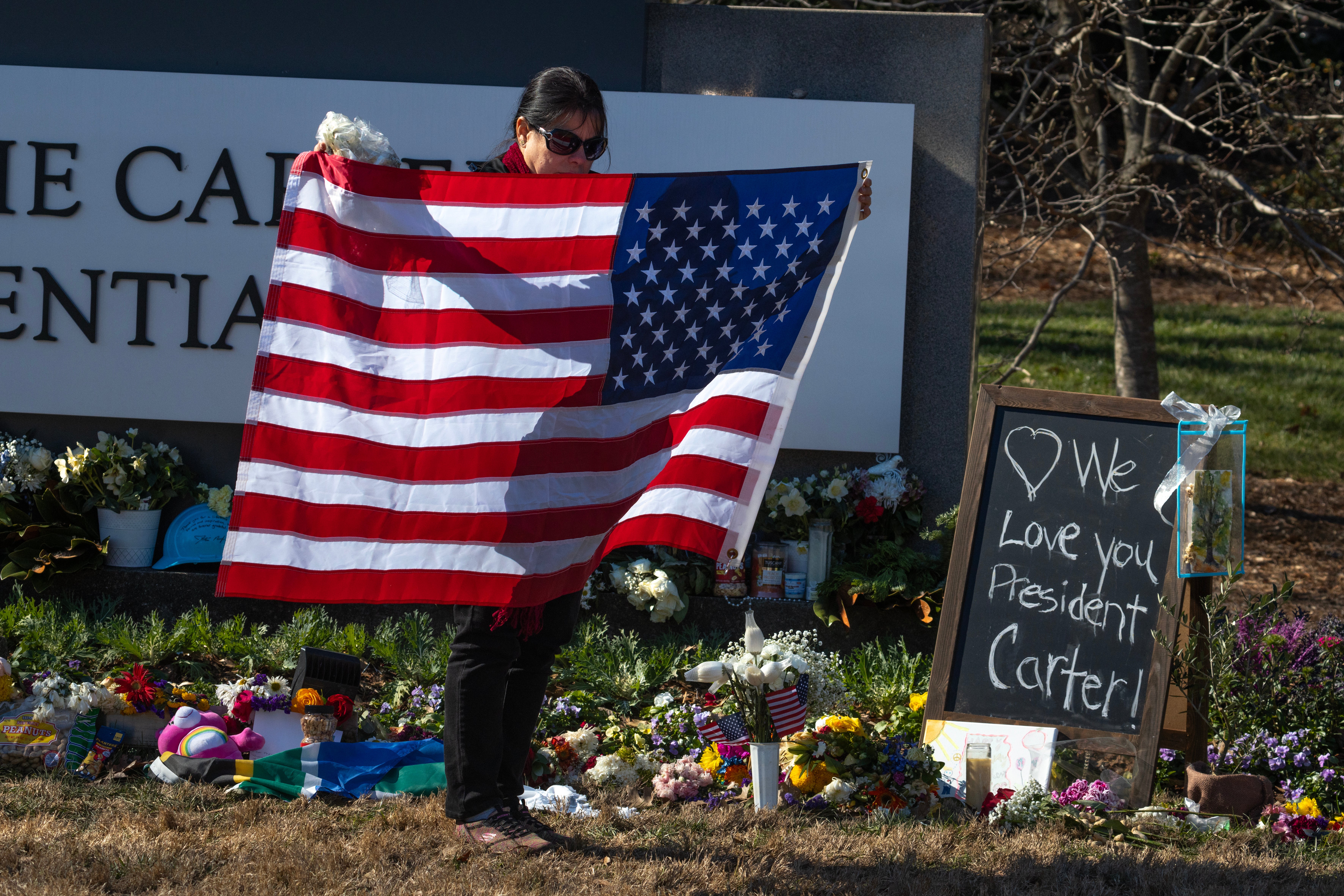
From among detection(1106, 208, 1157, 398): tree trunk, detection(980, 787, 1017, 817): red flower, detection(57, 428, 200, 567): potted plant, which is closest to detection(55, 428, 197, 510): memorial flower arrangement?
detection(57, 428, 200, 567): potted plant

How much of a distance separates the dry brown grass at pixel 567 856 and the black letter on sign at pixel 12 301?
2.57 meters

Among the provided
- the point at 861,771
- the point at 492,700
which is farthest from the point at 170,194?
the point at 861,771

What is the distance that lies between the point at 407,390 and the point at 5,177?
11.8 feet

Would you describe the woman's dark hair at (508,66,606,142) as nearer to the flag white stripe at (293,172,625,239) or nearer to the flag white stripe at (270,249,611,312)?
the flag white stripe at (293,172,625,239)

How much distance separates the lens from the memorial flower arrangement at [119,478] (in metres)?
5.02

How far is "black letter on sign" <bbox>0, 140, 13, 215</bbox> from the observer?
528 centimetres

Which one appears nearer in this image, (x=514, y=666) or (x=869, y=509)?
(x=514, y=666)

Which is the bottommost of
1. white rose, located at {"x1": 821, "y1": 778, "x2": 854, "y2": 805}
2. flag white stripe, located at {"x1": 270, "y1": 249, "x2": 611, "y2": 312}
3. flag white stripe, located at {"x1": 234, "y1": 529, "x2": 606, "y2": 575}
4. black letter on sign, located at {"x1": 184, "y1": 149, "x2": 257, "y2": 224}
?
white rose, located at {"x1": 821, "y1": 778, "x2": 854, "y2": 805}

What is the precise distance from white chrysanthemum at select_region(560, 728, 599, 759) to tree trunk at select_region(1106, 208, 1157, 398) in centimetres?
490

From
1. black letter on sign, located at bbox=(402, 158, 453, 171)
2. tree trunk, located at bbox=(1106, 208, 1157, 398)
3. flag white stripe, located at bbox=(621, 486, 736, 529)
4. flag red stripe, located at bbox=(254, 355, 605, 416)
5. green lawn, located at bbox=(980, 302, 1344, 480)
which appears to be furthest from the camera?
green lawn, located at bbox=(980, 302, 1344, 480)

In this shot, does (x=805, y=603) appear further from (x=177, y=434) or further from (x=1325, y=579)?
(x=1325, y=579)

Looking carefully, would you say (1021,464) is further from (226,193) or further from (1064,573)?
(226,193)

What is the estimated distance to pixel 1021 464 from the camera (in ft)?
12.4

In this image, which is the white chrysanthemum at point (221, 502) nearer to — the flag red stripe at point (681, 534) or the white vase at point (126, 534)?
the white vase at point (126, 534)
